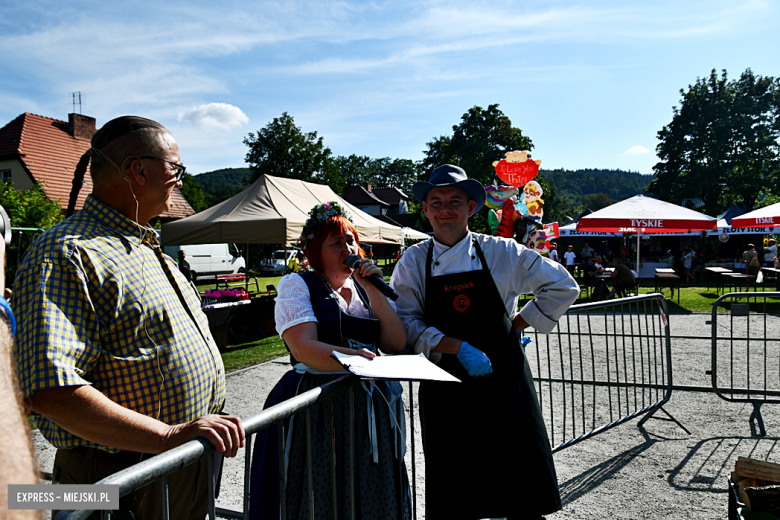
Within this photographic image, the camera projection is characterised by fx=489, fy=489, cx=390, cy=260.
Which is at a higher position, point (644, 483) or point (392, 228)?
point (392, 228)

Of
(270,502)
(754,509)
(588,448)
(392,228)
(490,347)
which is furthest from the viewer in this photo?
(392,228)

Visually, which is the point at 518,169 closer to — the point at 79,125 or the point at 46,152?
the point at 46,152

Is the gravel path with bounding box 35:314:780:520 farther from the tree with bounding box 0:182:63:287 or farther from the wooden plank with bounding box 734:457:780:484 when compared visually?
the tree with bounding box 0:182:63:287

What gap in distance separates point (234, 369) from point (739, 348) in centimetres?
783

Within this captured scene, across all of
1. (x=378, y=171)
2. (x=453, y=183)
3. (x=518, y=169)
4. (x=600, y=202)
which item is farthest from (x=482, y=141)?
(x=600, y=202)

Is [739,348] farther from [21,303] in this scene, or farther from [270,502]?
[21,303]

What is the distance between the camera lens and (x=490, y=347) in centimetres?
248

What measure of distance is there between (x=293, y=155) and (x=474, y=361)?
39360 mm

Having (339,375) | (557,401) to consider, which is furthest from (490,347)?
(557,401)

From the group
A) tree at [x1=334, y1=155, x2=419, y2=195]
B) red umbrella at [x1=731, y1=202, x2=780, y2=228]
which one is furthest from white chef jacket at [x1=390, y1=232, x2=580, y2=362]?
tree at [x1=334, y1=155, x2=419, y2=195]

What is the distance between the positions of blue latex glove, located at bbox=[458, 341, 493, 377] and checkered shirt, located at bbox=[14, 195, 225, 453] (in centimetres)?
111

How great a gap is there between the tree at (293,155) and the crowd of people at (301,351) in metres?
38.0

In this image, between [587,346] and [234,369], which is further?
[587,346]

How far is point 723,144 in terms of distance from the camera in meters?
37.7
